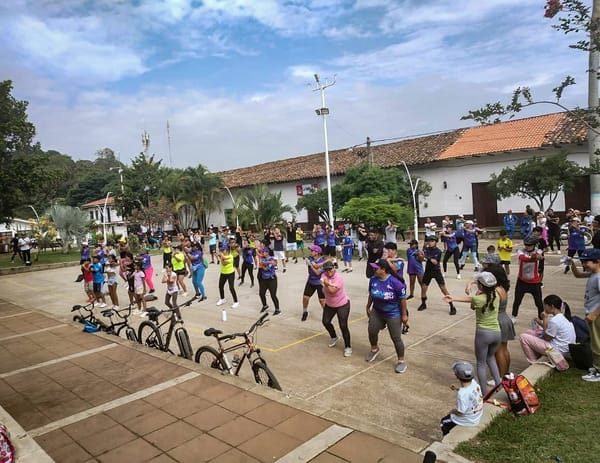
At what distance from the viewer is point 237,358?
238 inches

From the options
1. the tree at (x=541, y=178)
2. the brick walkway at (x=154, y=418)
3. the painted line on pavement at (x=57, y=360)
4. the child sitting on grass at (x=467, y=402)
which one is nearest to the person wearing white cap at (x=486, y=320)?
the child sitting on grass at (x=467, y=402)

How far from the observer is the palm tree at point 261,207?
33.3m

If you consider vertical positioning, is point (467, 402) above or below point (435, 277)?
below

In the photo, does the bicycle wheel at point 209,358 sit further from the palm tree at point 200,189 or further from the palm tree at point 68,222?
the palm tree at point 200,189

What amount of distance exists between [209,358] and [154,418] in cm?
167

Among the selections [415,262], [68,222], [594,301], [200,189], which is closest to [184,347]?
[415,262]

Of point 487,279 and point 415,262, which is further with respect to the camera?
point 415,262

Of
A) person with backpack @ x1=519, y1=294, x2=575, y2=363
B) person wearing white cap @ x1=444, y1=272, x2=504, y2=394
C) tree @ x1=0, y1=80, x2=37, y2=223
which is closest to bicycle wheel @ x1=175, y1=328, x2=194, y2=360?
person wearing white cap @ x1=444, y1=272, x2=504, y2=394

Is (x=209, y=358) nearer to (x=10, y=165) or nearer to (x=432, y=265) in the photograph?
(x=432, y=265)

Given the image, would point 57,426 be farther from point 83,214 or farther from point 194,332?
point 83,214

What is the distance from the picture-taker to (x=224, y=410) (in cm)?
502

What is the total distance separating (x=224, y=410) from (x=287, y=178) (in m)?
32.9

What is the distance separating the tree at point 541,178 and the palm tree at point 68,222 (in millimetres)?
25648

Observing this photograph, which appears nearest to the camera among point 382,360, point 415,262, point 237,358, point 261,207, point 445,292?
point 237,358
